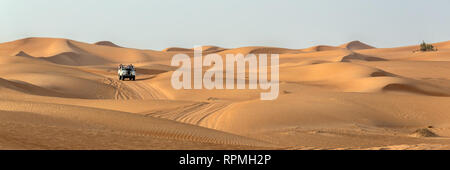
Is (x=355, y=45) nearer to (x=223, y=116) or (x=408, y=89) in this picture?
(x=408, y=89)

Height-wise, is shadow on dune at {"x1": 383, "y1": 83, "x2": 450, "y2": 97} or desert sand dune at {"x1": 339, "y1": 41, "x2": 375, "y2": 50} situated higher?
desert sand dune at {"x1": 339, "y1": 41, "x2": 375, "y2": 50}

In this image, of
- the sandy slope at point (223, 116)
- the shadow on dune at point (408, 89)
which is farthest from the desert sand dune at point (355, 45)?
the shadow on dune at point (408, 89)

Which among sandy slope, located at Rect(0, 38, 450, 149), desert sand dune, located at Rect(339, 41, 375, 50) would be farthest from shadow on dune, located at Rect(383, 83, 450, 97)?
desert sand dune, located at Rect(339, 41, 375, 50)

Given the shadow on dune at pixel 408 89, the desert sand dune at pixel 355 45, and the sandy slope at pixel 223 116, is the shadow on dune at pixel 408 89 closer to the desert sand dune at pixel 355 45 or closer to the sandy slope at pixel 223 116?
the sandy slope at pixel 223 116

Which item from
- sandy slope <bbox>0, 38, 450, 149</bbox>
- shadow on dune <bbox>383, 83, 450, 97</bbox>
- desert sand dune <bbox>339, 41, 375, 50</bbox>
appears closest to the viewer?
sandy slope <bbox>0, 38, 450, 149</bbox>

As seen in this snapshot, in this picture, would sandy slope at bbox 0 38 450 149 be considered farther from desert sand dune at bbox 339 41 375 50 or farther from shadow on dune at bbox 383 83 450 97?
desert sand dune at bbox 339 41 375 50

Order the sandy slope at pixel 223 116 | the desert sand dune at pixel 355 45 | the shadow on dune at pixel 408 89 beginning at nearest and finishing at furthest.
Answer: the sandy slope at pixel 223 116 → the shadow on dune at pixel 408 89 → the desert sand dune at pixel 355 45

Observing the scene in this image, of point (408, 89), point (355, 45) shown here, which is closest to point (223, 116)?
point (408, 89)

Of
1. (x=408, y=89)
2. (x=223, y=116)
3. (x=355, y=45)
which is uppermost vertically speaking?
(x=355, y=45)

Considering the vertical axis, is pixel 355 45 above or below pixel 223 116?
above
